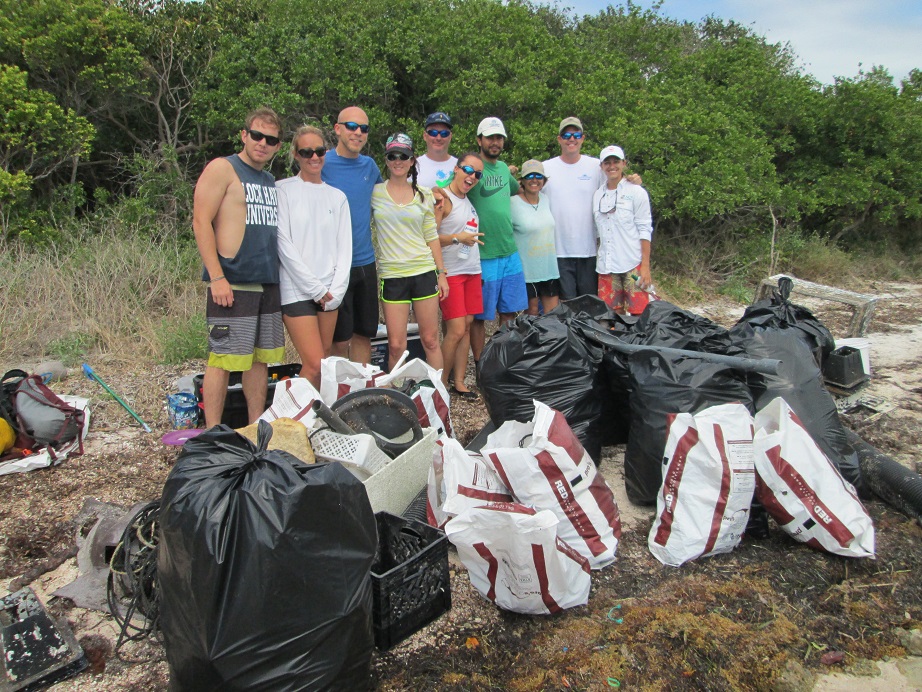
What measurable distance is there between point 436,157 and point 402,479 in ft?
7.90

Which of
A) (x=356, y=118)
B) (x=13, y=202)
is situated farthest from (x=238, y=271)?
(x=13, y=202)

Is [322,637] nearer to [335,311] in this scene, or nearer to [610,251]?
[335,311]

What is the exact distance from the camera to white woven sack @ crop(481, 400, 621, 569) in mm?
2506

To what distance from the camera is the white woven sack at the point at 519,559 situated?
7.07ft

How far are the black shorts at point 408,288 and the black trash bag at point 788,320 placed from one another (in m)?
1.73

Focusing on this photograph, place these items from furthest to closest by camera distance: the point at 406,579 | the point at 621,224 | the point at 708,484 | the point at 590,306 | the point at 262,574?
the point at 621,224
the point at 590,306
the point at 708,484
the point at 406,579
the point at 262,574

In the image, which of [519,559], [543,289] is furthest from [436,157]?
[519,559]

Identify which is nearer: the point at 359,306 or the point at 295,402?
the point at 295,402

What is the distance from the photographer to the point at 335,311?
3713 mm

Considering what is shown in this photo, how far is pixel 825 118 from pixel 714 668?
8971 millimetres

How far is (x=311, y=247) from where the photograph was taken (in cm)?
351

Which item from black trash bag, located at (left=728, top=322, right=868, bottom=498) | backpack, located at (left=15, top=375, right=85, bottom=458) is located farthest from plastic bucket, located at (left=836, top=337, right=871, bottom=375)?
backpack, located at (left=15, top=375, right=85, bottom=458)

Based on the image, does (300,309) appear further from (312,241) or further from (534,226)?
(534,226)

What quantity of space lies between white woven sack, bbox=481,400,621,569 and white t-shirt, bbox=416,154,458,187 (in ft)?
6.97
